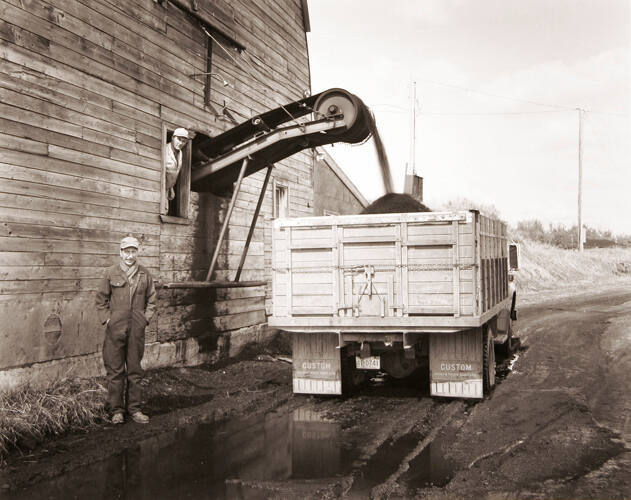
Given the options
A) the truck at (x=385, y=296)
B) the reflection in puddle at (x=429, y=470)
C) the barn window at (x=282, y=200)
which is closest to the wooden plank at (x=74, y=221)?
the truck at (x=385, y=296)

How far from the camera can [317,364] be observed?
7.95 meters

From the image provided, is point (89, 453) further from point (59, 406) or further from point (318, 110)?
point (318, 110)

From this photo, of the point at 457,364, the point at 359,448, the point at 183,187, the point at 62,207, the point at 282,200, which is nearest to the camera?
the point at 359,448

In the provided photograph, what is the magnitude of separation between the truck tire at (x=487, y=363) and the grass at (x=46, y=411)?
4.69 m

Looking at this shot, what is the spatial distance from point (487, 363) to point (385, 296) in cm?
173

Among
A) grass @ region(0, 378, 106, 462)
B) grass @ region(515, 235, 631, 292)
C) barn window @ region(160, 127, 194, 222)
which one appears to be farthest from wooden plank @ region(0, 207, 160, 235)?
grass @ region(515, 235, 631, 292)

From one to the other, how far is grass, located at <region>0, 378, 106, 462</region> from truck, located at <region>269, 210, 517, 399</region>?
2373mm

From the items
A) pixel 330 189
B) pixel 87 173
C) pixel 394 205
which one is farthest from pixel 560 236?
pixel 87 173

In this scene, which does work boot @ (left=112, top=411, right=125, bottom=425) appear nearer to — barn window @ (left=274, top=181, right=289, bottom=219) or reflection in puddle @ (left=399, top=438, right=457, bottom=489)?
reflection in puddle @ (left=399, top=438, right=457, bottom=489)

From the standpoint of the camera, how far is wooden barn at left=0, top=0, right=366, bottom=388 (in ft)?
23.6

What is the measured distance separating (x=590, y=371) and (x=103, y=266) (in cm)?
761

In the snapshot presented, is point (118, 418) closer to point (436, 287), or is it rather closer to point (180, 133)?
point (436, 287)

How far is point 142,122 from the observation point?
9.48 m

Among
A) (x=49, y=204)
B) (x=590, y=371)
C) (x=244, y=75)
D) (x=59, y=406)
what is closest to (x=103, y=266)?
(x=49, y=204)
